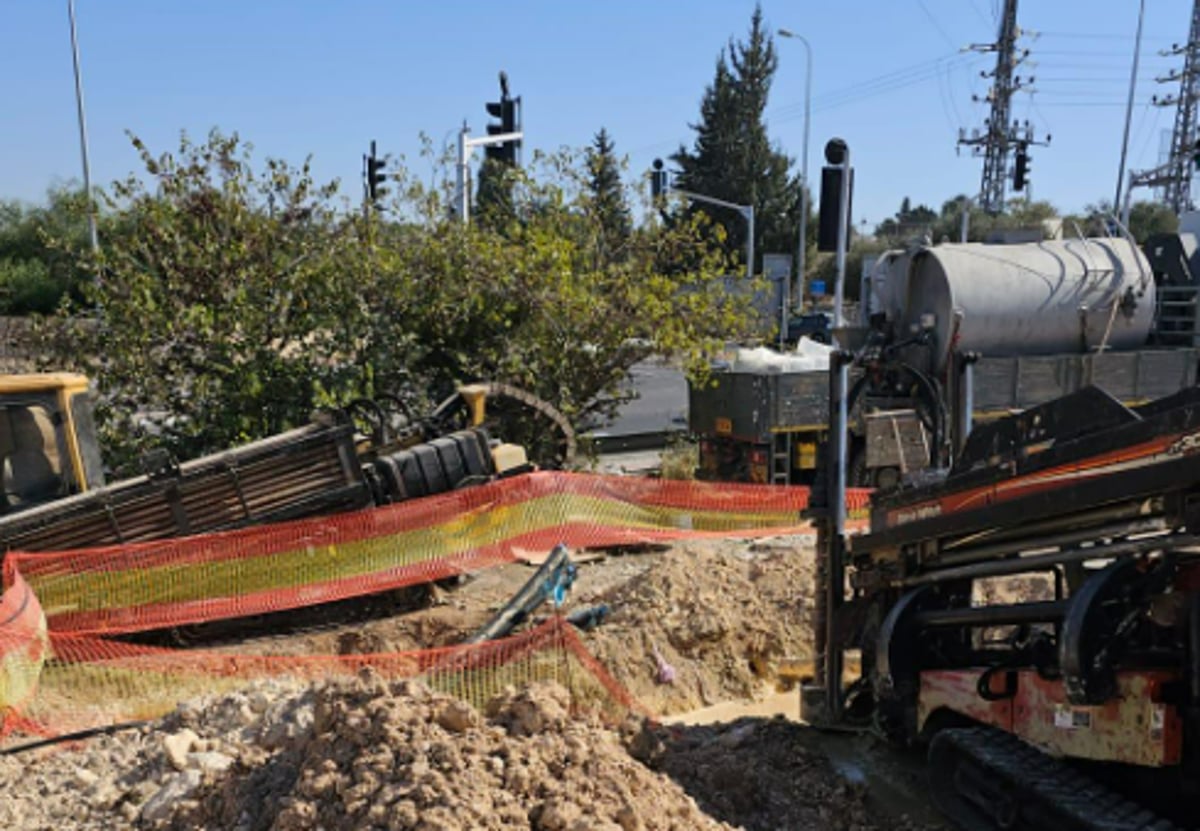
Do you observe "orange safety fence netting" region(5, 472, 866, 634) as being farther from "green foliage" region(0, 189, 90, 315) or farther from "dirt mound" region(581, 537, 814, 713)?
"green foliage" region(0, 189, 90, 315)

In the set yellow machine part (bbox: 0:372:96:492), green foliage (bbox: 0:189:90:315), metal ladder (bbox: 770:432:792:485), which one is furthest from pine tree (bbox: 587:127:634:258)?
green foliage (bbox: 0:189:90:315)

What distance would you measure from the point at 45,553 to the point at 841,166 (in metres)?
7.92

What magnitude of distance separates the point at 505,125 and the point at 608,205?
3.79 m

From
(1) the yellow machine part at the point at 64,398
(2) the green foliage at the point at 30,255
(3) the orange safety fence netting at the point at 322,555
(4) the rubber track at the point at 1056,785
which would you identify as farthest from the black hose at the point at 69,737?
(2) the green foliage at the point at 30,255

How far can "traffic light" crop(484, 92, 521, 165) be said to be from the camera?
16.1m

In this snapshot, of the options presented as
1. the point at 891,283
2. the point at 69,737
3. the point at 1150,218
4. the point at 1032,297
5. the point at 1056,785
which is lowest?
the point at 69,737

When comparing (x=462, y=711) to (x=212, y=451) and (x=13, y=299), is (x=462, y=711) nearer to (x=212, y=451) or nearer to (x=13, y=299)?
(x=212, y=451)

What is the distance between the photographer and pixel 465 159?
1439 cm

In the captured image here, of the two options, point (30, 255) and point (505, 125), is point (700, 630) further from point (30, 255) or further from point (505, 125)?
point (30, 255)

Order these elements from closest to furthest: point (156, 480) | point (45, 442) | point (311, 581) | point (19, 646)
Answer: point (19, 646)
point (45, 442)
point (156, 480)
point (311, 581)

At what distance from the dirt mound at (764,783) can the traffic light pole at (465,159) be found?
8490 millimetres

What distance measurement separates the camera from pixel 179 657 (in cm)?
730

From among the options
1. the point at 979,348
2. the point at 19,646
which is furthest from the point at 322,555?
the point at 979,348

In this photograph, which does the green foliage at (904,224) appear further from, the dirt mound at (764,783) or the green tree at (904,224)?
the dirt mound at (764,783)
